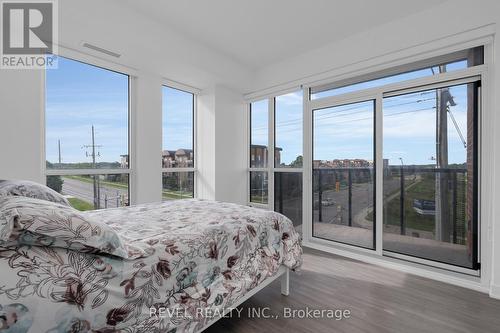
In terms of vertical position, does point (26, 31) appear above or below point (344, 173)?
above

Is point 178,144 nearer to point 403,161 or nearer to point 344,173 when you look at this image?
point 344,173

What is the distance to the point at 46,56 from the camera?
8.07 feet

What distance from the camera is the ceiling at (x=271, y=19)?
2.43 meters

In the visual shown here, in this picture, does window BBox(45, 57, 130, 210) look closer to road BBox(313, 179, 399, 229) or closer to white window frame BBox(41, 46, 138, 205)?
white window frame BBox(41, 46, 138, 205)

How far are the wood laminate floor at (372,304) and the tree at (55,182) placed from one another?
2.20m

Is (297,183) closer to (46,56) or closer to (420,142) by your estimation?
(420,142)

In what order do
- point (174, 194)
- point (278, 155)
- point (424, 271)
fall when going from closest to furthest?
point (424, 271)
point (174, 194)
point (278, 155)

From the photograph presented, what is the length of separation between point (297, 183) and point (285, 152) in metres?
0.55

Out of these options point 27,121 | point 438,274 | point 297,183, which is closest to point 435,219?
point 438,274

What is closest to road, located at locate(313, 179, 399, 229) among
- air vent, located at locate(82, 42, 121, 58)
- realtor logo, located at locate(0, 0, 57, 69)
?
air vent, located at locate(82, 42, 121, 58)

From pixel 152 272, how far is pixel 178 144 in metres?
2.89

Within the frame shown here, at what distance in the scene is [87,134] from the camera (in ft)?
9.34

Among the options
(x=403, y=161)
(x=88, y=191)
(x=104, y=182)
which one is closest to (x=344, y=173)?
(x=403, y=161)

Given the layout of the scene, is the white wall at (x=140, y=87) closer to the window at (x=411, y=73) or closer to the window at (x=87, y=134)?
the window at (x=87, y=134)
